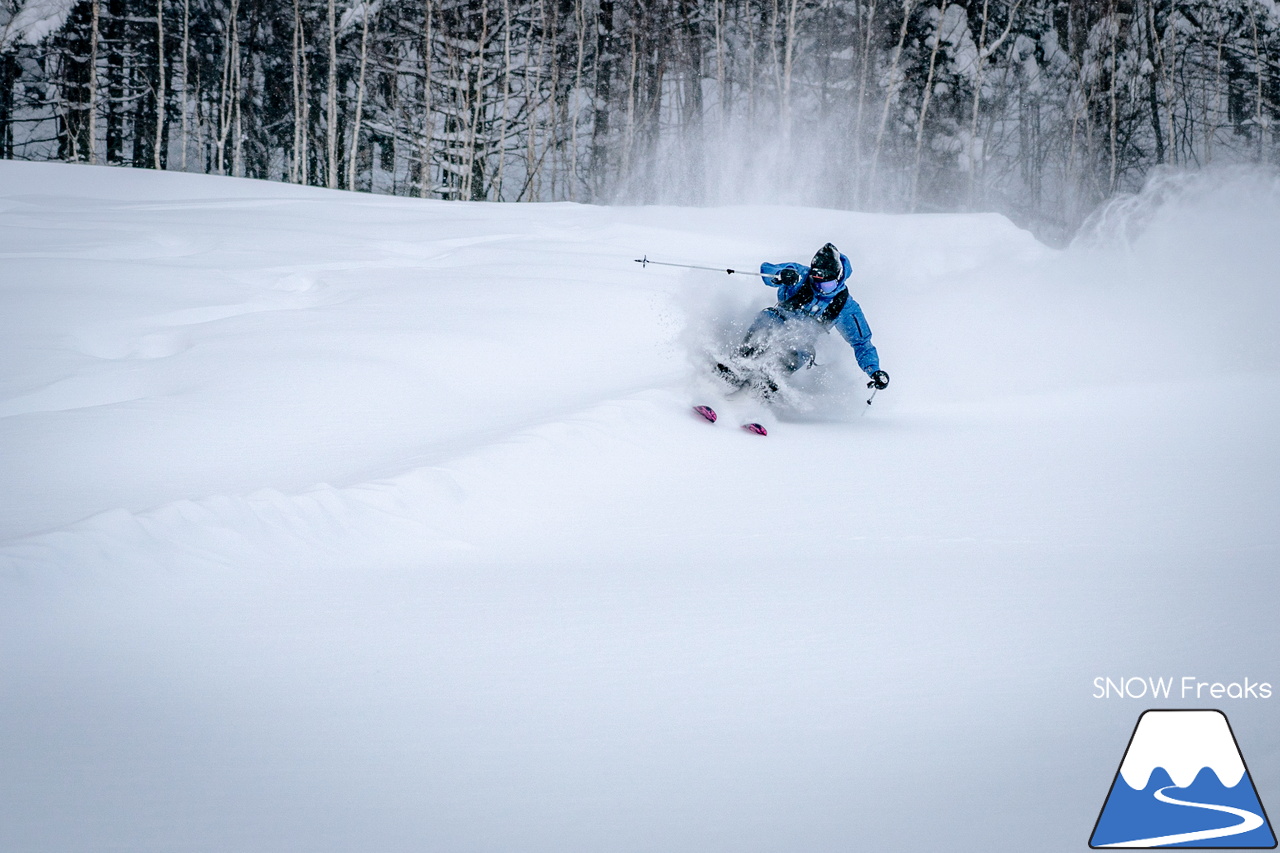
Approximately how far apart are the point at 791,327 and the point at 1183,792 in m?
5.01

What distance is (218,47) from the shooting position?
27.1 metres

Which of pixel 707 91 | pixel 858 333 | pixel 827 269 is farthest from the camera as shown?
pixel 707 91

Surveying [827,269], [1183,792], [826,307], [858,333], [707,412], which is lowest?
[1183,792]

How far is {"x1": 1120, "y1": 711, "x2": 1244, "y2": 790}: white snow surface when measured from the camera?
2.17m

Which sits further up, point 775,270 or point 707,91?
point 707,91

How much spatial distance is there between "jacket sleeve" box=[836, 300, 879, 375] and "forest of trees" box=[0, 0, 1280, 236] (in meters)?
19.0

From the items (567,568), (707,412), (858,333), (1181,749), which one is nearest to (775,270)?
(858,333)

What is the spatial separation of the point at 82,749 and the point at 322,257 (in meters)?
8.69

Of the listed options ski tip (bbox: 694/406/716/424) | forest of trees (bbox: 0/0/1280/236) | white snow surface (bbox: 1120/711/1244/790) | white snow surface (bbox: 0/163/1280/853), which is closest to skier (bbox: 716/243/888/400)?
white snow surface (bbox: 0/163/1280/853)

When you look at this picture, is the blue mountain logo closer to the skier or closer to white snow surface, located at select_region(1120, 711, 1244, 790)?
white snow surface, located at select_region(1120, 711, 1244, 790)

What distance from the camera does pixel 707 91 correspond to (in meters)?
29.4

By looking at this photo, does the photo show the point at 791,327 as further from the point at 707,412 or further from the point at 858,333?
the point at 707,412

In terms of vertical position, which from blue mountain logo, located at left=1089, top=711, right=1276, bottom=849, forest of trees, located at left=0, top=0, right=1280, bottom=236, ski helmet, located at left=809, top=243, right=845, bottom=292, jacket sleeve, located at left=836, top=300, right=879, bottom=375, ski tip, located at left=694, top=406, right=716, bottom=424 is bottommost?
blue mountain logo, located at left=1089, top=711, right=1276, bottom=849

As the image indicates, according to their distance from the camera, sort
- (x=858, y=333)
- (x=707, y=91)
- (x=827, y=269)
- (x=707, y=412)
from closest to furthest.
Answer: (x=707, y=412) → (x=827, y=269) → (x=858, y=333) → (x=707, y=91)
